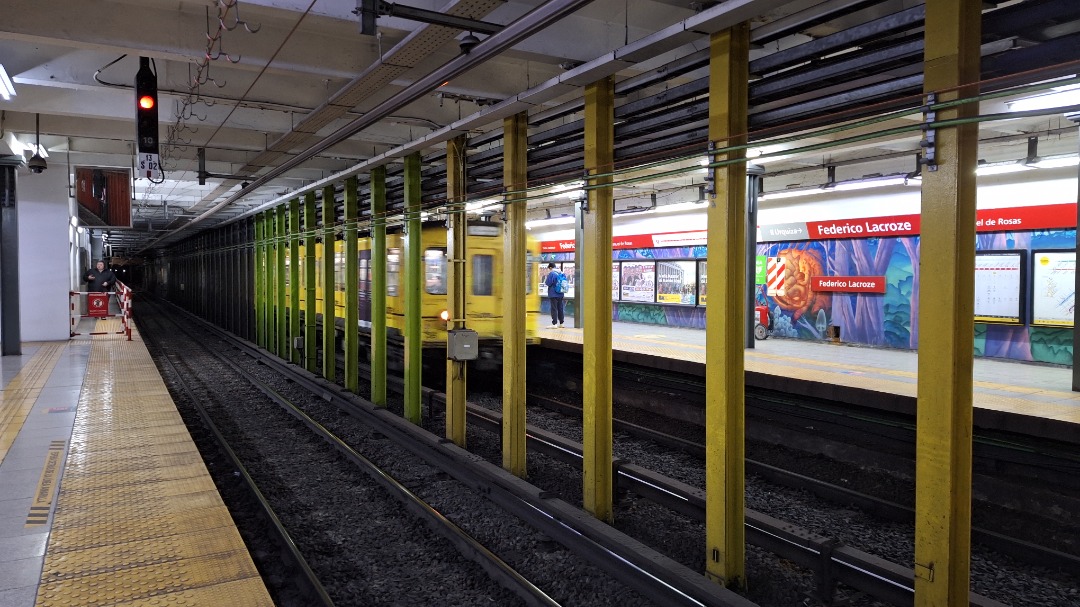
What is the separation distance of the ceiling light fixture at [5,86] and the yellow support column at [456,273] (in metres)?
4.44

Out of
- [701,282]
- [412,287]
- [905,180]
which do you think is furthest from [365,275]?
[905,180]

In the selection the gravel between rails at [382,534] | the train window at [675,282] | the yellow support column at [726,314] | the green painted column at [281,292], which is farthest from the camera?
the train window at [675,282]

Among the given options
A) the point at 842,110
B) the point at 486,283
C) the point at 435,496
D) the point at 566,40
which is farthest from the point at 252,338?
the point at 842,110

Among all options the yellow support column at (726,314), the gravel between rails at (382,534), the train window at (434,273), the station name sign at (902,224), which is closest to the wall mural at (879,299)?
the station name sign at (902,224)

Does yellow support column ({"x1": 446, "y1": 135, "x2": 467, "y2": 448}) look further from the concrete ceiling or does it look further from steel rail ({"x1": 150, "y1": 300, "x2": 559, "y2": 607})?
steel rail ({"x1": 150, "y1": 300, "x2": 559, "y2": 607})

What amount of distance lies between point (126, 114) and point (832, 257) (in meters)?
11.5

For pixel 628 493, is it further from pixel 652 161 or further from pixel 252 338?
pixel 252 338

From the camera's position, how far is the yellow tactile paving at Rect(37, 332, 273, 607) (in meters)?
3.70

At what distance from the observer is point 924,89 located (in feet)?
10.3

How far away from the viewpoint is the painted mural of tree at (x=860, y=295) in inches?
483

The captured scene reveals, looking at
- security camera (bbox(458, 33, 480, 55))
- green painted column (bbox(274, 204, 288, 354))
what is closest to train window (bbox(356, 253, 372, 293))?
green painted column (bbox(274, 204, 288, 354))

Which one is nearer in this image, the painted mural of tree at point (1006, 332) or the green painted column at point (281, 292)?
the painted mural of tree at point (1006, 332)

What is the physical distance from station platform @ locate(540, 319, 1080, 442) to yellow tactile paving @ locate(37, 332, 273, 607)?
5.87 meters

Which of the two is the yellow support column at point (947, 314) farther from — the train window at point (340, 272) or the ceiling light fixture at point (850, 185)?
the train window at point (340, 272)
